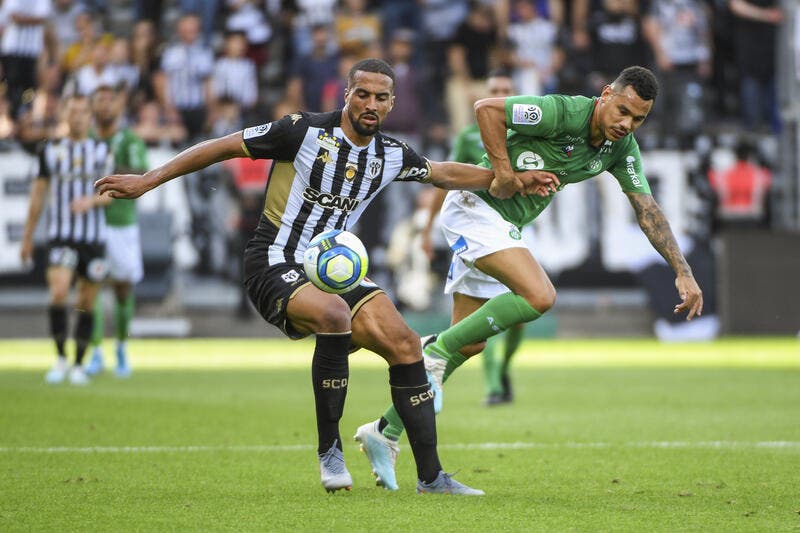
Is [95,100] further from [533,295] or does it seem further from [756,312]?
[756,312]

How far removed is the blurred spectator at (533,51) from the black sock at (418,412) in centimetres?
1351

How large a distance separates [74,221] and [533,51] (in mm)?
9202

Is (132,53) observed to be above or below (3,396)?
above

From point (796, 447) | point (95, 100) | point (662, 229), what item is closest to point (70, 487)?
point (662, 229)

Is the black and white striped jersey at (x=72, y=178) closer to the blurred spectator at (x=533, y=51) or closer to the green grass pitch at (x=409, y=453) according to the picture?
the green grass pitch at (x=409, y=453)

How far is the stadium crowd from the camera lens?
19203 millimetres

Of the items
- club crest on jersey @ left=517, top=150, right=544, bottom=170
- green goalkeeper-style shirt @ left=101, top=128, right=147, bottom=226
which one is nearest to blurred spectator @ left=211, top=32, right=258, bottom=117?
green goalkeeper-style shirt @ left=101, top=128, right=147, bottom=226

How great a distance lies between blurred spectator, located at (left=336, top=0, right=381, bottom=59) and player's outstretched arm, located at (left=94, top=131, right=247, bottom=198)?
13.6 metres

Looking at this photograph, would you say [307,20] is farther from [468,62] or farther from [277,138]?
[277,138]

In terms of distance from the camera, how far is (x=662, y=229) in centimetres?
736

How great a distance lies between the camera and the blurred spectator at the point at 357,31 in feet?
65.0

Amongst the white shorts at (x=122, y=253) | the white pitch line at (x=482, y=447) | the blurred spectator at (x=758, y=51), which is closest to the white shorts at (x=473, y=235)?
the white pitch line at (x=482, y=447)

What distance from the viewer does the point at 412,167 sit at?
6.61 meters

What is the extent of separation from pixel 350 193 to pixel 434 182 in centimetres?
47
